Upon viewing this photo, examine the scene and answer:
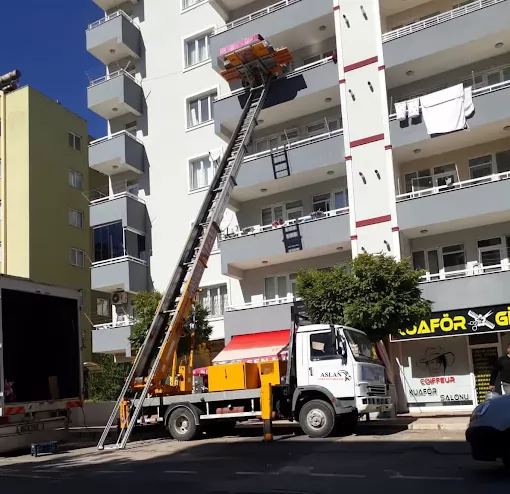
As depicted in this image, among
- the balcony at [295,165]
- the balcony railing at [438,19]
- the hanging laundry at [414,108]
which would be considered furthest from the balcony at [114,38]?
the hanging laundry at [414,108]

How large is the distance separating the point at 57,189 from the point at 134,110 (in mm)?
10237

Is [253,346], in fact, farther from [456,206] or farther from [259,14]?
[259,14]

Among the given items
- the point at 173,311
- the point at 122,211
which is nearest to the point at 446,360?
the point at 173,311

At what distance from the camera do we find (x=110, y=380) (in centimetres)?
3106

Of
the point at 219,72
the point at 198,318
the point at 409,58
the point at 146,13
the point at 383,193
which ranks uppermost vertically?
the point at 146,13

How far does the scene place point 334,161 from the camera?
2633 centimetres

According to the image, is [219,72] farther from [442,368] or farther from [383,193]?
[442,368]

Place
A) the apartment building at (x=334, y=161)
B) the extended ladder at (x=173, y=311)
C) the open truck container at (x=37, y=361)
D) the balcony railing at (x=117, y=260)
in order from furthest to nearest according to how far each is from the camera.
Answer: the balcony railing at (x=117, y=260), the apartment building at (x=334, y=161), the extended ladder at (x=173, y=311), the open truck container at (x=37, y=361)

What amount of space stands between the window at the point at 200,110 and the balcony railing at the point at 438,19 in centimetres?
936

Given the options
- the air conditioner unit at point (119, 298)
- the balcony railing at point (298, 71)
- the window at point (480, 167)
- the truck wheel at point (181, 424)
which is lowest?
the truck wheel at point (181, 424)

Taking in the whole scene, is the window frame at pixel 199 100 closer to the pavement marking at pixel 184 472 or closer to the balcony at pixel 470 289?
the balcony at pixel 470 289

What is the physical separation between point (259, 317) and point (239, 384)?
9.55m

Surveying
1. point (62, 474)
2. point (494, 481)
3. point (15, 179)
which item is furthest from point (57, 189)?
point (494, 481)

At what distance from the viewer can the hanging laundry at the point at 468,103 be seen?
76.6ft
